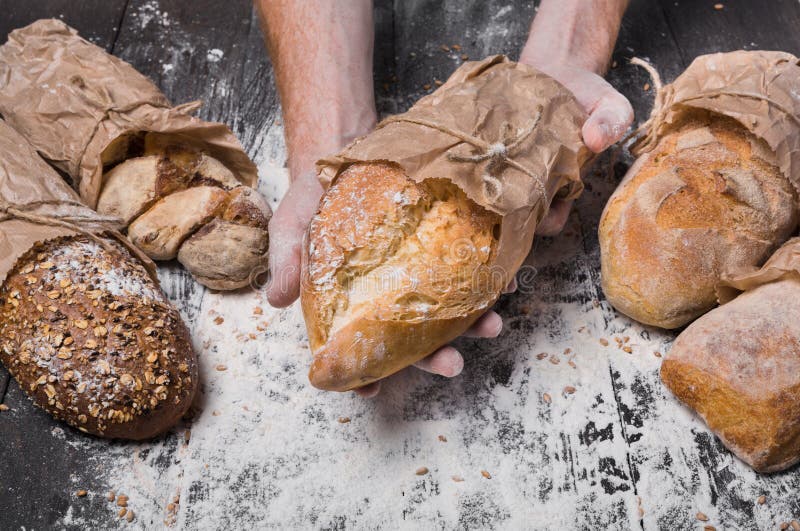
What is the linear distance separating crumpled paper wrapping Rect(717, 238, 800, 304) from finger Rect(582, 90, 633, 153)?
13.0 inches

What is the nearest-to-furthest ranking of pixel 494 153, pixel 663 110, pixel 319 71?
pixel 494 153
pixel 663 110
pixel 319 71

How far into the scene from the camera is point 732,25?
2141 mm

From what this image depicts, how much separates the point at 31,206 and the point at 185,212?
0.27 metres

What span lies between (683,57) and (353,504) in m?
1.50

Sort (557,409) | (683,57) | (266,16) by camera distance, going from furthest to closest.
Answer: (683,57), (266,16), (557,409)

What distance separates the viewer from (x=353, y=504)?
1.31m

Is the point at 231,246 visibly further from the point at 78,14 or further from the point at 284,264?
the point at 78,14

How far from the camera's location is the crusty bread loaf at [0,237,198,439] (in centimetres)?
126

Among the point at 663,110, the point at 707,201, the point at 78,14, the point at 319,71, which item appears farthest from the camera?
the point at 78,14

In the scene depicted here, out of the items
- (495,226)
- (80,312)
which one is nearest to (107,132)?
(80,312)

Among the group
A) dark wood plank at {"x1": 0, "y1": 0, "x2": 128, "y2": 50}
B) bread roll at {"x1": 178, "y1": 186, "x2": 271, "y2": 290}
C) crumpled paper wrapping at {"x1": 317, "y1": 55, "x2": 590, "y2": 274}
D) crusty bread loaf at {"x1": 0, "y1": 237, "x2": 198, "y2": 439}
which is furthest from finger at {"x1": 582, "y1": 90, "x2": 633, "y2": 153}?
dark wood plank at {"x1": 0, "y1": 0, "x2": 128, "y2": 50}

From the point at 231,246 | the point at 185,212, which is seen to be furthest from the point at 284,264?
the point at 185,212

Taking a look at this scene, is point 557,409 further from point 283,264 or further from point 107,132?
point 107,132

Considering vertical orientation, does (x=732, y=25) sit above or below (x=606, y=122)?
→ below
